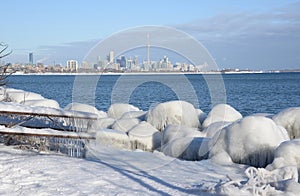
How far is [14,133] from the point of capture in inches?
354

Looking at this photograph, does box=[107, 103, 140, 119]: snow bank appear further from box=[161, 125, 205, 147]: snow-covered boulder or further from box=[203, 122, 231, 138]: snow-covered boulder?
box=[203, 122, 231, 138]: snow-covered boulder

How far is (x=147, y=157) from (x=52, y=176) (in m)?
3.41

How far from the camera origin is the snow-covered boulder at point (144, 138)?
13789mm

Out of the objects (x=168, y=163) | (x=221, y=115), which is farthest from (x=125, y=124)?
(x=168, y=163)

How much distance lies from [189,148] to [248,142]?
68.0 inches

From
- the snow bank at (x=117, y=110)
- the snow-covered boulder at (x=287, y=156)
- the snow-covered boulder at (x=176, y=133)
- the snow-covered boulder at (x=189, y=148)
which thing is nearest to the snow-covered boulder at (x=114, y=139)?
the snow-covered boulder at (x=176, y=133)

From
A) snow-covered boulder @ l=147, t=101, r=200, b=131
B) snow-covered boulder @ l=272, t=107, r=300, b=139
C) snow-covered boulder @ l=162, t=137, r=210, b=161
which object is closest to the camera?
snow-covered boulder @ l=162, t=137, r=210, b=161

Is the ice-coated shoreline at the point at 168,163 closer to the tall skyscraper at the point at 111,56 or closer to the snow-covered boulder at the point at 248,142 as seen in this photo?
the snow-covered boulder at the point at 248,142

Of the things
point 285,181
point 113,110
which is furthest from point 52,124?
point 113,110

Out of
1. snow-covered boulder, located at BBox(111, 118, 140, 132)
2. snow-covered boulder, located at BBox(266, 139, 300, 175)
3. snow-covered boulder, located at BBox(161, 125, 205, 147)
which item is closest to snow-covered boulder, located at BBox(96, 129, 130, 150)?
snow-covered boulder, located at BBox(161, 125, 205, 147)

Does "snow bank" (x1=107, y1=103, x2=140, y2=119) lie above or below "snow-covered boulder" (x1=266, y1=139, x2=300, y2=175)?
below

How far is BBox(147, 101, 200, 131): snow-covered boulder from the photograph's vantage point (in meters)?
15.9

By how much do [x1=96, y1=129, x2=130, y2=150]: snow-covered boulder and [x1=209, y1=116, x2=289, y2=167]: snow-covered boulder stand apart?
345cm

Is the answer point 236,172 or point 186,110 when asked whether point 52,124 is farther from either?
point 186,110
